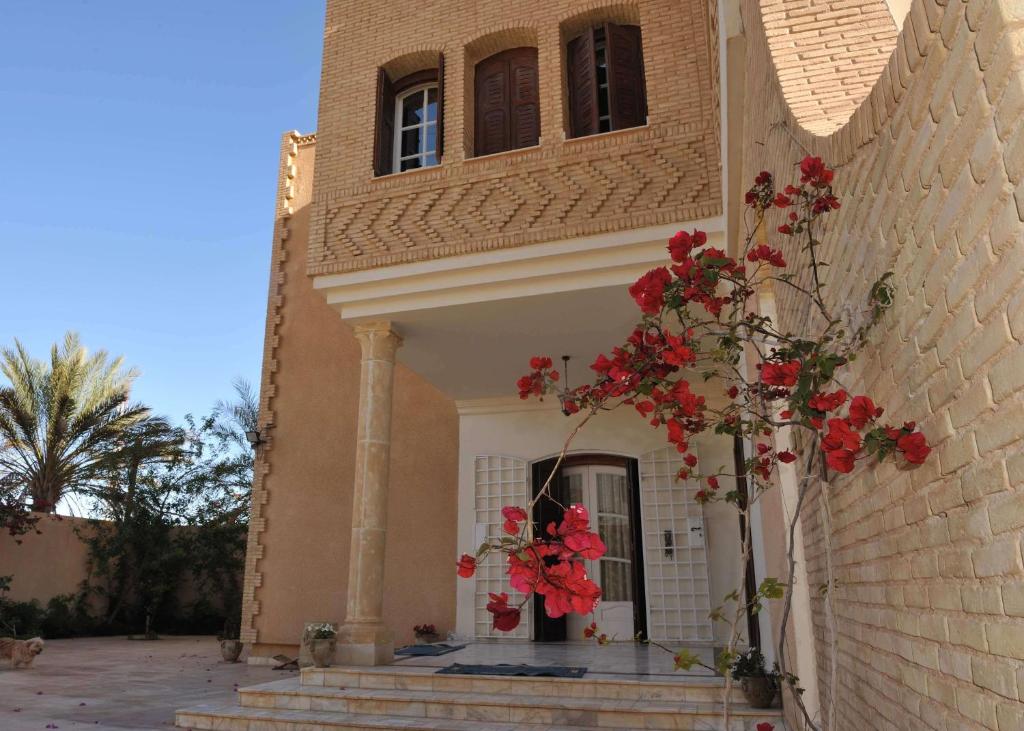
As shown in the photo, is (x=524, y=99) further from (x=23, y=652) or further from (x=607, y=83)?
(x=23, y=652)

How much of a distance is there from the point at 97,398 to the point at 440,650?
11544mm

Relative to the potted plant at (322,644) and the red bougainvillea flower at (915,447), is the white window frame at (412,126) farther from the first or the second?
the red bougainvillea flower at (915,447)

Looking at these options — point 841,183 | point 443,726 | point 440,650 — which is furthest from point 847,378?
point 440,650

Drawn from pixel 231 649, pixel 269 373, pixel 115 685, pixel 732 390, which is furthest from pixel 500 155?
pixel 231 649

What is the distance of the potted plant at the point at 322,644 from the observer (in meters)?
6.48

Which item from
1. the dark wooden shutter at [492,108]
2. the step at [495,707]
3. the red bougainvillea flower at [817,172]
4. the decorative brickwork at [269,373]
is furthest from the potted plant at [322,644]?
the red bougainvillea flower at [817,172]

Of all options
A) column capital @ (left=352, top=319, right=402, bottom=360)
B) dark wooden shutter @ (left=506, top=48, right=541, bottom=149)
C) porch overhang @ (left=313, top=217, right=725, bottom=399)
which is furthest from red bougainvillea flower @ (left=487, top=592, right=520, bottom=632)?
dark wooden shutter @ (left=506, top=48, right=541, bottom=149)

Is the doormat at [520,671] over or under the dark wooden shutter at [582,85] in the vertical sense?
under

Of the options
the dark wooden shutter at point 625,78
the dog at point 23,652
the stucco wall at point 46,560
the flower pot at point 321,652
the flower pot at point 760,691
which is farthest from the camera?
the stucco wall at point 46,560

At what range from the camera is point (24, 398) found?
14734 millimetres

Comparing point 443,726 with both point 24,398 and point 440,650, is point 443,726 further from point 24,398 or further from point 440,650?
point 24,398

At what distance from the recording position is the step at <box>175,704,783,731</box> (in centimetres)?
498

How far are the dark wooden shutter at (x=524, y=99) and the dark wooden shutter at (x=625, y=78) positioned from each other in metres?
0.83

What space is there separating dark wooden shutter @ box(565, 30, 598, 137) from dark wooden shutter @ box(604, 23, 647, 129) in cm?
17
